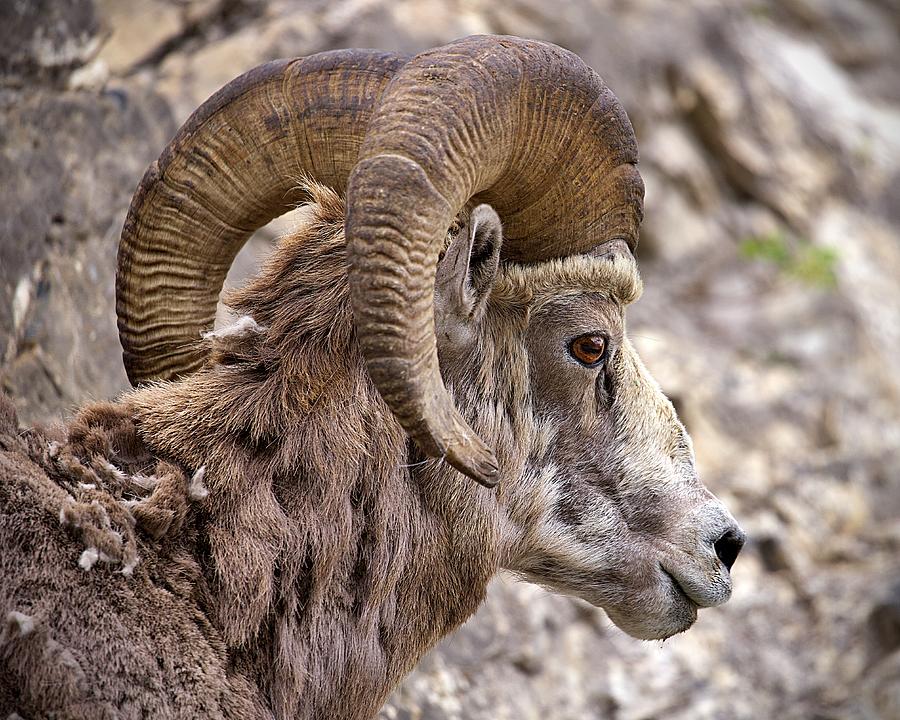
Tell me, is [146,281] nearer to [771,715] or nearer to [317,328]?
[317,328]

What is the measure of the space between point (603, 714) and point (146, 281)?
4.59 metres

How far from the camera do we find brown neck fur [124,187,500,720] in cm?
387

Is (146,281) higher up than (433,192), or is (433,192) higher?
(433,192)

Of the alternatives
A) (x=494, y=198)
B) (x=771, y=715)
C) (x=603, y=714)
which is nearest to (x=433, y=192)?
(x=494, y=198)

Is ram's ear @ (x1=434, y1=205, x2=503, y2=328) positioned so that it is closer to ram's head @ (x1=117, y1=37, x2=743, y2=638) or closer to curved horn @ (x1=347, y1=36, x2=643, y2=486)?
ram's head @ (x1=117, y1=37, x2=743, y2=638)

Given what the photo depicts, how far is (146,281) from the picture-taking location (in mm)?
4492

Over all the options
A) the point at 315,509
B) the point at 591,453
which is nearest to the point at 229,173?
the point at 315,509

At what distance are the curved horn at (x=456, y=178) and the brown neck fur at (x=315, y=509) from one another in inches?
21.4

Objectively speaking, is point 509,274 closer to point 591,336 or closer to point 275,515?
point 591,336

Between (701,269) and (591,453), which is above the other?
(591,453)

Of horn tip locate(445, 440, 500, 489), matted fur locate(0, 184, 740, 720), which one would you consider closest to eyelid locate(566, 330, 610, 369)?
matted fur locate(0, 184, 740, 720)

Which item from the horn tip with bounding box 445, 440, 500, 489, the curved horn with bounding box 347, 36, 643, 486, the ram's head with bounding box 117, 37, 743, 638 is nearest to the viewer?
the curved horn with bounding box 347, 36, 643, 486

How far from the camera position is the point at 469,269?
4.13 meters

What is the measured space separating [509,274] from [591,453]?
0.81 meters
